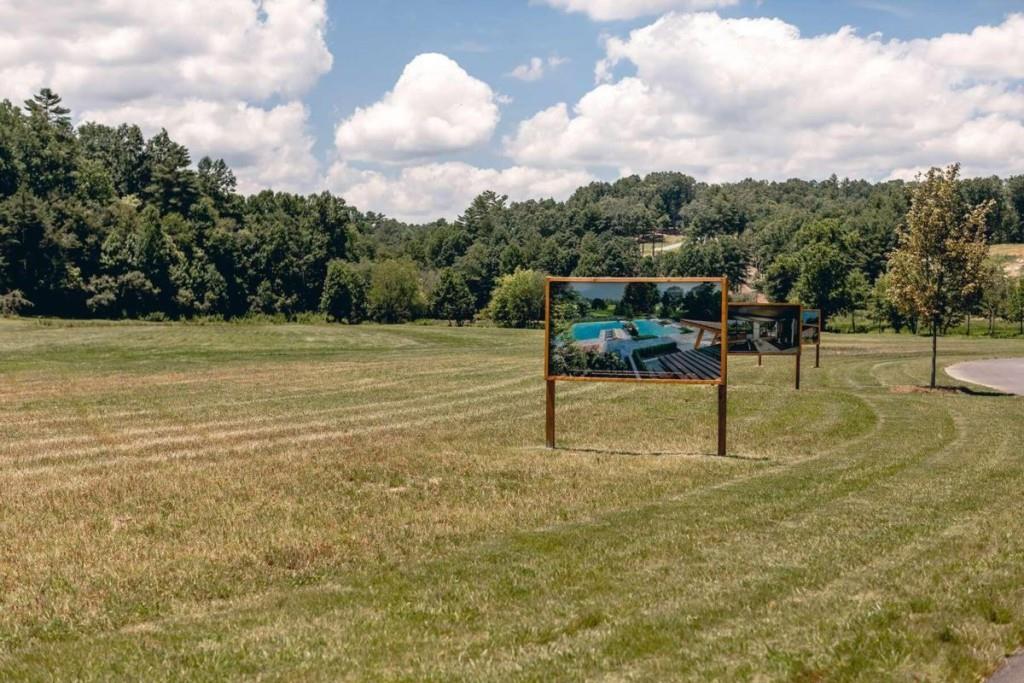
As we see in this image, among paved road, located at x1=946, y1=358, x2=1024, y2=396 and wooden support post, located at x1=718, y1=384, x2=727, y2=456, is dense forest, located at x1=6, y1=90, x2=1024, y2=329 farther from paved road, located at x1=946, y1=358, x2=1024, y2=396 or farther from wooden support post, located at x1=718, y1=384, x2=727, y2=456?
wooden support post, located at x1=718, y1=384, x2=727, y2=456

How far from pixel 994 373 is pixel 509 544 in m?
36.6

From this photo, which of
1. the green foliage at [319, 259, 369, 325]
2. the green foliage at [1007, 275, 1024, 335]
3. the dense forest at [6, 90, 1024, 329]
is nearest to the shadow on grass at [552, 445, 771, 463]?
the dense forest at [6, 90, 1024, 329]

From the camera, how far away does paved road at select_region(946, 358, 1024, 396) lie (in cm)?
3606

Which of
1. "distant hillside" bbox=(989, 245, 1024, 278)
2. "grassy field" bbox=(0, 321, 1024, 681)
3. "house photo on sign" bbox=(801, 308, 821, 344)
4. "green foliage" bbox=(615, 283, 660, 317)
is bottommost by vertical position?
"grassy field" bbox=(0, 321, 1024, 681)

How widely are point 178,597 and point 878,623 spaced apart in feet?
20.6

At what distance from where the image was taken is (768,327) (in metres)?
33.8

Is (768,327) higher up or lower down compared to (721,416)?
higher up

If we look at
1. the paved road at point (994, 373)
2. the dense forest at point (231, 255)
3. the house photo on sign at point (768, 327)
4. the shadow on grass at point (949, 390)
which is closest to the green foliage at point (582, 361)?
the house photo on sign at point (768, 327)

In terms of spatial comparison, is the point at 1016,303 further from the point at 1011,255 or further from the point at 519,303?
the point at 1011,255

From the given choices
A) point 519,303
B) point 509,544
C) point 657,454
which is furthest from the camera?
point 519,303

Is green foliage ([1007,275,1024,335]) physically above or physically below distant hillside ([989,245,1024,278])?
below

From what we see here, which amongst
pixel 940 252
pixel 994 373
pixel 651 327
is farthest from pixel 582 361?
pixel 994 373

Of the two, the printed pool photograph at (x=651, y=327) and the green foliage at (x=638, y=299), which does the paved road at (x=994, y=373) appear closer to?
the printed pool photograph at (x=651, y=327)

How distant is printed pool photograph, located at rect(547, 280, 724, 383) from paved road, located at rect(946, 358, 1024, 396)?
63.8ft
